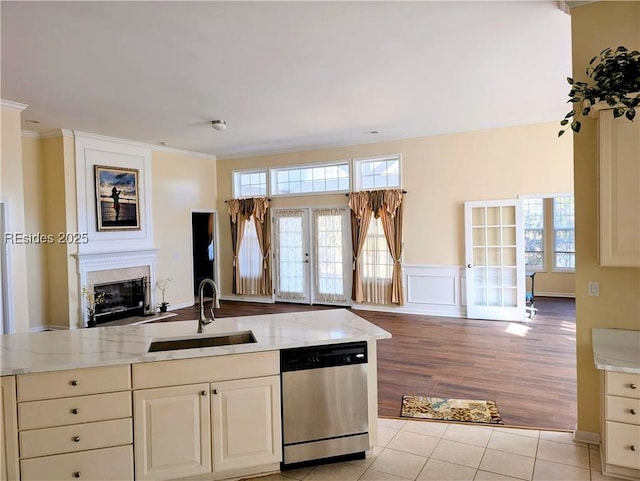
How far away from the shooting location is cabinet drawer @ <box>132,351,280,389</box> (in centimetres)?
221

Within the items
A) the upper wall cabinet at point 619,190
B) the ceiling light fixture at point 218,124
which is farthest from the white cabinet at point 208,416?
the ceiling light fixture at point 218,124

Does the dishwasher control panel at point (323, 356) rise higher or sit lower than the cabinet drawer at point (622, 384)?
higher

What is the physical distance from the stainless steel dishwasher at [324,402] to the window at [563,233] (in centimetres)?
814

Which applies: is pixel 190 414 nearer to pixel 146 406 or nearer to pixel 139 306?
pixel 146 406

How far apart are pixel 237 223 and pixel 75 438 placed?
659 cm

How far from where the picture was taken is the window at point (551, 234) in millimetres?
8859

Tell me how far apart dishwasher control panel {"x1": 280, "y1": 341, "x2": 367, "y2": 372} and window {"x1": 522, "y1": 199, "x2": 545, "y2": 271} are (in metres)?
7.96

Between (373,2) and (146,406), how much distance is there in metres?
3.01

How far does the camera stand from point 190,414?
2273 mm

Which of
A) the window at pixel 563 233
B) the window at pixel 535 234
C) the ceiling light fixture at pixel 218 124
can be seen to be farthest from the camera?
the window at pixel 535 234

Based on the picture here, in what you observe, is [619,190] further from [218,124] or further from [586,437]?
[218,124]

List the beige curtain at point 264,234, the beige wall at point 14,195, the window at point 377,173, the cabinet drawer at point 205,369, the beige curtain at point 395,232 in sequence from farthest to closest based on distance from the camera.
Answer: the beige curtain at point 264,234
the window at point 377,173
the beige curtain at point 395,232
the beige wall at point 14,195
the cabinet drawer at point 205,369

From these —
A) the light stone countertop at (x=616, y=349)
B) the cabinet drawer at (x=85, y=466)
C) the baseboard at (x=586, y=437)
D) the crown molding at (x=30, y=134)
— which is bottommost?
the baseboard at (x=586, y=437)

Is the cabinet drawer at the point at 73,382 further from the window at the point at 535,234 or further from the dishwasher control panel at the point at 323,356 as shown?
the window at the point at 535,234
